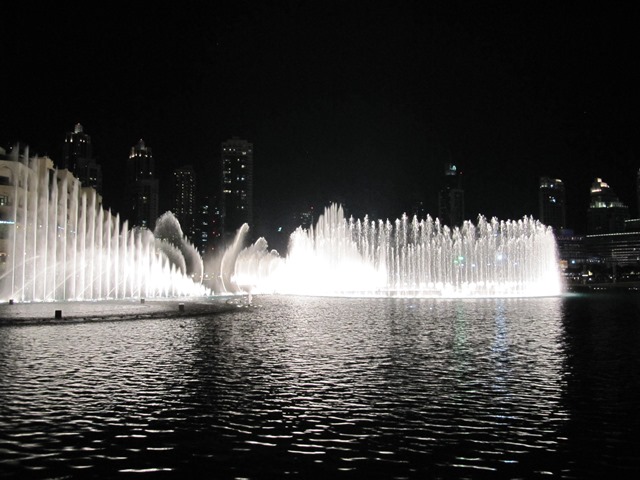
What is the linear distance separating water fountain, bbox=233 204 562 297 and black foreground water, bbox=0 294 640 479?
56016mm

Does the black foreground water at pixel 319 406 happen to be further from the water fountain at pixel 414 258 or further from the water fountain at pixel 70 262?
the water fountain at pixel 414 258

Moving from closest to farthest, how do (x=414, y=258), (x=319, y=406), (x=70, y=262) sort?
(x=319, y=406)
(x=70, y=262)
(x=414, y=258)

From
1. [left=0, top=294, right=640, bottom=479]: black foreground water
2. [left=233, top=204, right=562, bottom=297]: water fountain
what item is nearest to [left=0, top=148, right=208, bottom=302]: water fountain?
[left=233, top=204, right=562, bottom=297]: water fountain

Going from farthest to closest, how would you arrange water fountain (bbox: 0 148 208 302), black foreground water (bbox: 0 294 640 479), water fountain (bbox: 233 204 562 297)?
1. water fountain (bbox: 233 204 562 297)
2. water fountain (bbox: 0 148 208 302)
3. black foreground water (bbox: 0 294 640 479)

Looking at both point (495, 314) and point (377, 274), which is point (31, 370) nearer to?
point (495, 314)

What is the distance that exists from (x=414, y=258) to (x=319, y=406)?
76393 mm

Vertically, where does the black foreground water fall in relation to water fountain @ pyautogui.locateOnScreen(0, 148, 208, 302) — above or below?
below

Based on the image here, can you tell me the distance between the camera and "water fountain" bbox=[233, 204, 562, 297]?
80.9m

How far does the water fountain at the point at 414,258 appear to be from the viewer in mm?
80875

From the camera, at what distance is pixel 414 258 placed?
289 feet

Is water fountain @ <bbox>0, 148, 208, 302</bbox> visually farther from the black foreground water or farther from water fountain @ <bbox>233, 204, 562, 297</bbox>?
the black foreground water

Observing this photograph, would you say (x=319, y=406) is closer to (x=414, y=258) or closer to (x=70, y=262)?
(x=70, y=262)

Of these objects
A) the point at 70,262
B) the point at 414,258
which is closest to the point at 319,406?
the point at 70,262

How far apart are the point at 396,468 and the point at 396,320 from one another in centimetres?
2437
